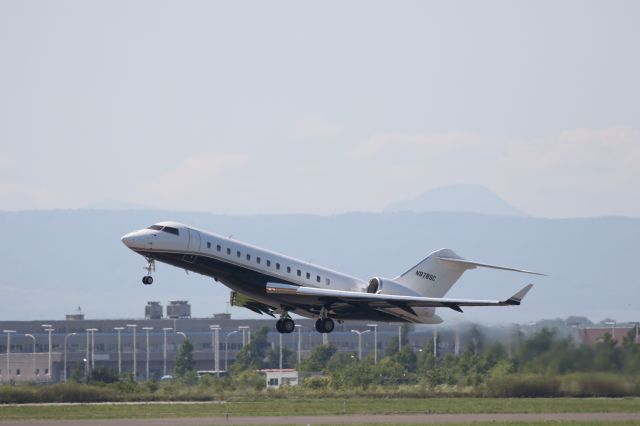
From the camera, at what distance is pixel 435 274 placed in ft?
173

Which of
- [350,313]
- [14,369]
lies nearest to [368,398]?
[350,313]

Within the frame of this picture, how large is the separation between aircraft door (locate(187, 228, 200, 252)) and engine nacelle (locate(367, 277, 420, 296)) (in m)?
7.79

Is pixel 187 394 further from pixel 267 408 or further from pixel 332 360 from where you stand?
pixel 332 360

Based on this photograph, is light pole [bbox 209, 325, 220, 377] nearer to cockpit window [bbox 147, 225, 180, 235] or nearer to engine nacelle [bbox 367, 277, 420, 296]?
engine nacelle [bbox 367, 277, 420, 296]

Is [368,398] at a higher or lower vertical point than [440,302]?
lower

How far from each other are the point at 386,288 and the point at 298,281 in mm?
3778

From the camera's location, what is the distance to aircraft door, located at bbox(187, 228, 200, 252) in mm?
46287

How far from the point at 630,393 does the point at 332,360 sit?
23871mm

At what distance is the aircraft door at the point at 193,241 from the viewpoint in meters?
46.3

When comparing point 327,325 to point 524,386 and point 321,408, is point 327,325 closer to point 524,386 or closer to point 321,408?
point 321,408

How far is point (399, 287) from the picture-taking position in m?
51.5

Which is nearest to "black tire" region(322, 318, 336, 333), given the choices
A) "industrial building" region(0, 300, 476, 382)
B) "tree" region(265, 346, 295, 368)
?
"tree" region(265, 346, 295, 368)

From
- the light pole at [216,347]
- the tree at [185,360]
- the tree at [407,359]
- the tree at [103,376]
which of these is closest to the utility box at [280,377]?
the tree at [407,359]

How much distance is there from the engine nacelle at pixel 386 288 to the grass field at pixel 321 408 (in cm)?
399
